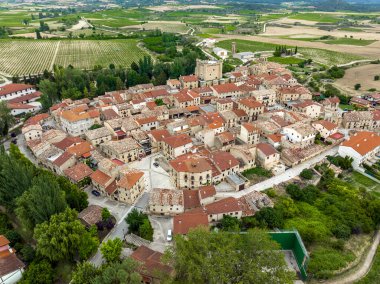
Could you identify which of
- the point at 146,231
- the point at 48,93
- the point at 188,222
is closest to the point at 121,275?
the point at 146,231

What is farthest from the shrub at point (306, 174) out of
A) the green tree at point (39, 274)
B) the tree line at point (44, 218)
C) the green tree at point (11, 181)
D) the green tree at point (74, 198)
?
the green tree at point (11, 181)

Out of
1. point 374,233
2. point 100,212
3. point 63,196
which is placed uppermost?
point 63,196

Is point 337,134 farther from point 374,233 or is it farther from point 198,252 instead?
point 198,252

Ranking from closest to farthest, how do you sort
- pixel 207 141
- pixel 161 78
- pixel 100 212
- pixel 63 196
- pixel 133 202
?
pixel 63 196, pixel 100 212, pixel 133 202, pixel 207 141, pixel 161 78

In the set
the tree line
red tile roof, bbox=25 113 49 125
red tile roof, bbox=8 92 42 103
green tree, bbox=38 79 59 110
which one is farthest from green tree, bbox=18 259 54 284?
red tile roof, bbox=8 92 42 103

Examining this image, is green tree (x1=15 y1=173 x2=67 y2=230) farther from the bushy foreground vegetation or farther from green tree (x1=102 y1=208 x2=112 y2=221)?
the bushy foreground vegetation

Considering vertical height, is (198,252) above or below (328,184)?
above

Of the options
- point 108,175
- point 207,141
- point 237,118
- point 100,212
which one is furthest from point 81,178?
point 237,118
